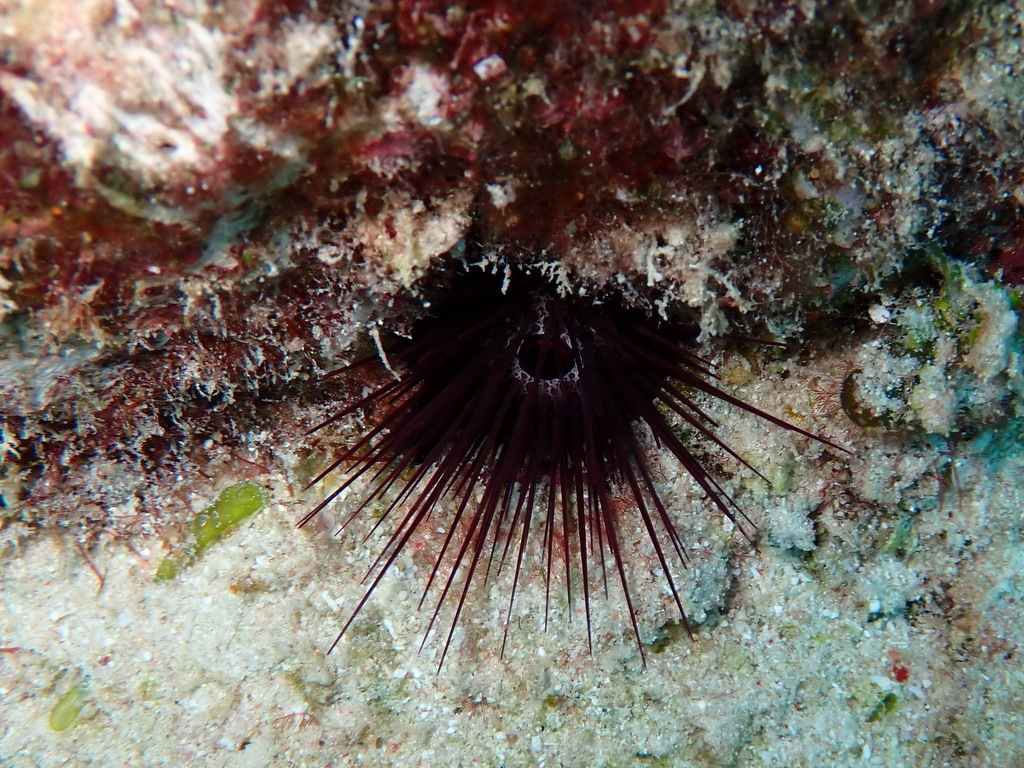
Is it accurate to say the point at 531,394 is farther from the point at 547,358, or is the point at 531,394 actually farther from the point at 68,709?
the point at 68,709

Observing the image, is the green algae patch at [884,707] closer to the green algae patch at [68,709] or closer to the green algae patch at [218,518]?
the green algae patch at [218,518]

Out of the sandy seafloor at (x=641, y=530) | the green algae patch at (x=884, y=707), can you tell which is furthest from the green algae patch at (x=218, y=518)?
the green algae patch at (x=884, y=707)

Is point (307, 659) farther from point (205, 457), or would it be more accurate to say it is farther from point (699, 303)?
point (699, 303)

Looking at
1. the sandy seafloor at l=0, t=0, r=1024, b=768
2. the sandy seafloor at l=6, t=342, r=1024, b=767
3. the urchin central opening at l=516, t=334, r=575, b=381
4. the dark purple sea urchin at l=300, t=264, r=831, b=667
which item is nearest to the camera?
the sandy seafloor at l=0, t=0, r=1024, b=768

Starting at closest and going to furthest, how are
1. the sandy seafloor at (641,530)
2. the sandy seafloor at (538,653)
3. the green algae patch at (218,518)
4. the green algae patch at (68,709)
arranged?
the sandy seafloor at (641,530) < the sandy seafloor at (538,653) < the green algae patch at (68,709) < the green algae patch at (218,518)

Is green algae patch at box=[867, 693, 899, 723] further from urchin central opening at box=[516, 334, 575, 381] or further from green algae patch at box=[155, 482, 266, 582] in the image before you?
green algae patch at box=[155, 482, 266, 582]

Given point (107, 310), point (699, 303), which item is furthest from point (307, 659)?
point (699, 303)

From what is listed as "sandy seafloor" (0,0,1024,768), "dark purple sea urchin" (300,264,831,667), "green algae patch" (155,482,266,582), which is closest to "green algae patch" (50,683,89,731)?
"sandy seafloor" (0,0,1024,768)
